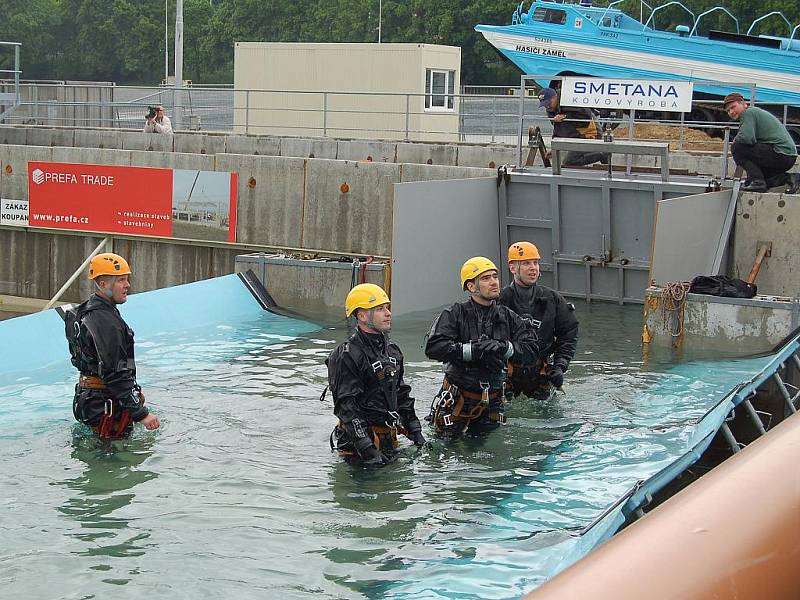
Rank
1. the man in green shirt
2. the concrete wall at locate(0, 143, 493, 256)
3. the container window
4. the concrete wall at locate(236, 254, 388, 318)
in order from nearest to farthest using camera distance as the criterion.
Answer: the man in green shirt → the concrete wall at locate(236, 254, 388, 318) → the concrete wall at locate(0, 143, 493, 256) → the container window

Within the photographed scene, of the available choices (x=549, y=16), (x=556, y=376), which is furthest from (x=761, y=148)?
(x=549, y=16)

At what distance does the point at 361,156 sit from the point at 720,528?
21828mm

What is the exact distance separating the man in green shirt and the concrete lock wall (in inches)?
176

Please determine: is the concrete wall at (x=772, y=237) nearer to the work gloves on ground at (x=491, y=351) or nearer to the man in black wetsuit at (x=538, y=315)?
the man in black wetsuit at (x=538, y=315)

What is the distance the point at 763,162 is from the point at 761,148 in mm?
255


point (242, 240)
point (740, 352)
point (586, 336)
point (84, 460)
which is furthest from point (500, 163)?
point (84, 460)

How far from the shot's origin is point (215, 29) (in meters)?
64.6

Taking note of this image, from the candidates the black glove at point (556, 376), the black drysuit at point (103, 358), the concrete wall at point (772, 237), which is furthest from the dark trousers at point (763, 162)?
the black drysuit at point (103, 358)

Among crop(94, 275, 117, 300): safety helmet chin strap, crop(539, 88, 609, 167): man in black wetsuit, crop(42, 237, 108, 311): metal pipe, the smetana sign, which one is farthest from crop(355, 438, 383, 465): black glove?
crop(42, 237, 108, 311): metal pipe

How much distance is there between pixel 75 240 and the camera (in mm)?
19641

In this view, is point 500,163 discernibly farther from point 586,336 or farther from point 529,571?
point 529,571

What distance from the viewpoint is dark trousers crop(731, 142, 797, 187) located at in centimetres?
1524

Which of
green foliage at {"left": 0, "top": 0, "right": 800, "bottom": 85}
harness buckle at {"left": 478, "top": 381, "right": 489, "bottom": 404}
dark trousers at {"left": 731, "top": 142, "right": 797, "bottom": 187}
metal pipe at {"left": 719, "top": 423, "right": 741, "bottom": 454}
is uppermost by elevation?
green foliage at {"left": 0, "top": 0, "right": 800, "bottom": 85}

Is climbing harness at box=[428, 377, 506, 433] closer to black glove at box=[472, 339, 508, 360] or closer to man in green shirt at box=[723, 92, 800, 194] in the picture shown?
black glove at box=[472, 339, 508, 360]
